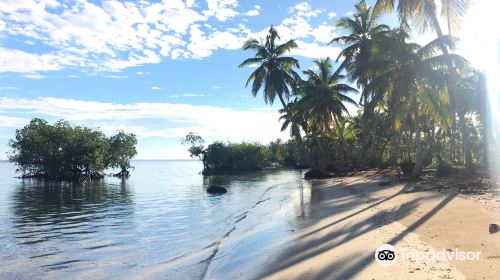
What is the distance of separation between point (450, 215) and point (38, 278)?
1279 centimetres

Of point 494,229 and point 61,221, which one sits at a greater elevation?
point 494,229

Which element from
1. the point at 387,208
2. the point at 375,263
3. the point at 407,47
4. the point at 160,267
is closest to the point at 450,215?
the point at 387,208

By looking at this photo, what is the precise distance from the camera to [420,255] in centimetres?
841

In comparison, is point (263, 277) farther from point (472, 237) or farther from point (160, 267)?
point (472, 237)

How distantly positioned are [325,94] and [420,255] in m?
39.4

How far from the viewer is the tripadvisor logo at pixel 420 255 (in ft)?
26.1

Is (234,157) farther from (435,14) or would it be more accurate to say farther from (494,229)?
(494,229)

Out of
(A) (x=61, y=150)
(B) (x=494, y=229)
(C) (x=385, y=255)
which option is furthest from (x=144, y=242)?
(A) (x=61, y=150)

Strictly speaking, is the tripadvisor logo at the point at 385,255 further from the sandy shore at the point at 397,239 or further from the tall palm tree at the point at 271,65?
the tall palm tree at the point at 271,65

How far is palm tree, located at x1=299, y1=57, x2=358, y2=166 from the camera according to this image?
4622 centimetres

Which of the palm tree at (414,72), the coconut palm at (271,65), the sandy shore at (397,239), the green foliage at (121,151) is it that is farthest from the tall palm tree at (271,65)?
the green foliage at (121,151)

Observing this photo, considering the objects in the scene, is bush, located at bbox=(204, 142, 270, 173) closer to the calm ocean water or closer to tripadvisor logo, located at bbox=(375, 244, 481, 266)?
the calm ocean water

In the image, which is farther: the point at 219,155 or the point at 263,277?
the point at 219,155

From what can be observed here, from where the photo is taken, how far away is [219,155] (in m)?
91.0
